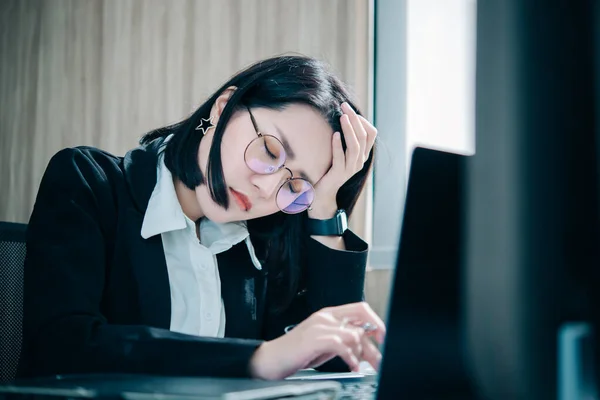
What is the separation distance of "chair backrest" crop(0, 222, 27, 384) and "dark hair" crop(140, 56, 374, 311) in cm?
31

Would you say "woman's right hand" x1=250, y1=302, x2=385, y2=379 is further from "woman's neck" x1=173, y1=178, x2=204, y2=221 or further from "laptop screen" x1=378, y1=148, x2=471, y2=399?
"woman's neck" x1=173, y1=178, x2=204, y2=221

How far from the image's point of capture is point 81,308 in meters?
0.91

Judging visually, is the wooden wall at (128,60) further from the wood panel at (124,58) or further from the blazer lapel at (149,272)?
the blazer lapel at (149,272)

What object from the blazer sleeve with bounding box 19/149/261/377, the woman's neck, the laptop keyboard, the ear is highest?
the ear

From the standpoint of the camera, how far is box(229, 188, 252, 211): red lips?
123 centimetres

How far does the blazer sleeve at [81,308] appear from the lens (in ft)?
2.41

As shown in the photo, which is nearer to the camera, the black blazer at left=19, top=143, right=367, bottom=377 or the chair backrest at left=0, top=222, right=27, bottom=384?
the black blazer at left=19, top=143, right=367, bottom=377

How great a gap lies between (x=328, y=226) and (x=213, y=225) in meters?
0.23

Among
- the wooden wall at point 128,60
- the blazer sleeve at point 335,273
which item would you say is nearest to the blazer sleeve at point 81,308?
the blazer sleeve at point 335,273

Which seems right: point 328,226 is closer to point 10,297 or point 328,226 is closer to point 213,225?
point 213,225

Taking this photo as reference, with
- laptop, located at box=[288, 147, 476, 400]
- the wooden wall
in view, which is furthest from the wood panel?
laptop, located at box=[288, 147, 476, 400]

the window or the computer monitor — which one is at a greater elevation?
the window

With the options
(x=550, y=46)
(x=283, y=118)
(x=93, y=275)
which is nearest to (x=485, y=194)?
(x=550, y=46)

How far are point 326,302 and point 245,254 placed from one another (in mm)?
202
